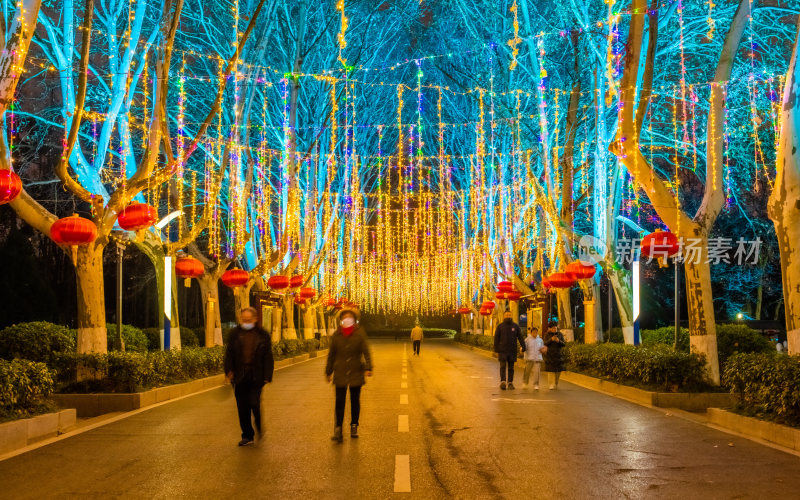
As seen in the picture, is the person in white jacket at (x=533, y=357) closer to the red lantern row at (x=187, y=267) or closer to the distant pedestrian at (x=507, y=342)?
the distant pedestrian at (x=507, y=342)

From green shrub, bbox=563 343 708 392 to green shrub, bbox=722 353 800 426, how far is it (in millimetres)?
2765

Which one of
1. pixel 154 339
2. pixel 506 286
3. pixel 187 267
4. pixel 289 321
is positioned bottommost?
pixel 154 339

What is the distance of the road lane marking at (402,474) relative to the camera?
6785 millimetres

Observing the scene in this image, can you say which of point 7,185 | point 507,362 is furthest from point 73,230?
point 507,362

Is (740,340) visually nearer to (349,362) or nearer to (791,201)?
(791,201)

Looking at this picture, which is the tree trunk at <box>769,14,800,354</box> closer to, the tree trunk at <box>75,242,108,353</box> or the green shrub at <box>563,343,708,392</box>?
the green shrub at <box>563,343,708,392</box>

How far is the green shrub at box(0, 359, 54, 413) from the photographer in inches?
377

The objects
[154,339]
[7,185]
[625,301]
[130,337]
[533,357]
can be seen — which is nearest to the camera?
[7,185]

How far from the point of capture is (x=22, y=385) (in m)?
9.95

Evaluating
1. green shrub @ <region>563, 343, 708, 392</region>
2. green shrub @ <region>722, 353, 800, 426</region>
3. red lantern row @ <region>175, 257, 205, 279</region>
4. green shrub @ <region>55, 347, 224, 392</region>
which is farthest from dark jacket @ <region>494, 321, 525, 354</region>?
red lantern row @ <region>175, 257, 205, 279</region>

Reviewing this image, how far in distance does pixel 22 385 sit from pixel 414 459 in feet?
16.1

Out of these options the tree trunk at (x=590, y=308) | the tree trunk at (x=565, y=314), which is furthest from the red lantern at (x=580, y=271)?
the tree trunk at (x=565, y=314)

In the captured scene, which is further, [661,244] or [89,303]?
[89,303]

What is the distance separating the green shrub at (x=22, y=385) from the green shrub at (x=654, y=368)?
32.7 feet
